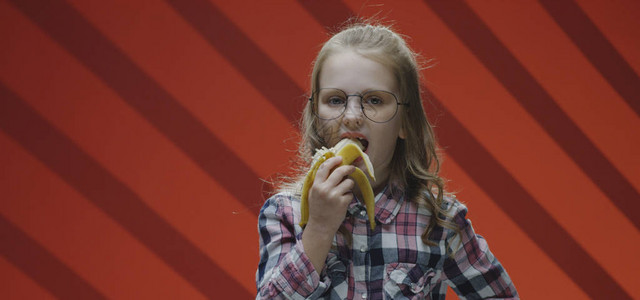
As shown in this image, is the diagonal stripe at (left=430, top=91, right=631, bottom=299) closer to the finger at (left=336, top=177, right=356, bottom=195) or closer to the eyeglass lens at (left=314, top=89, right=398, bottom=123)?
the eyeglass lens at (left=314, top=89, right=398, bottom=123)

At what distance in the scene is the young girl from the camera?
1200mm

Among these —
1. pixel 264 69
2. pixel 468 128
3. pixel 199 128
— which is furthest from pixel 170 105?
pixel 468 128

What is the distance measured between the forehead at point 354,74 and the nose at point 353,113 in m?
0.02

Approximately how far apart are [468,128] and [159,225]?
1215 mm

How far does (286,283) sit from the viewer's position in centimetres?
118

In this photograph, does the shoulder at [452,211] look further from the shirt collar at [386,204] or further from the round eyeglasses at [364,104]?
the round eyeglasses at [364,104]

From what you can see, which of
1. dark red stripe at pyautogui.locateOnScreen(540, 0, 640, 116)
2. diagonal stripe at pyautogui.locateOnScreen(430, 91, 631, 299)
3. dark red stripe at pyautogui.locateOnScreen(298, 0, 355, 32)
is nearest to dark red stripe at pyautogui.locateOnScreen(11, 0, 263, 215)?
dark red stripe at pyautogui.locateOnScreen(298, 0, 355, 32)

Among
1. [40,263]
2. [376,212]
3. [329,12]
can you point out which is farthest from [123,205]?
[376,212]

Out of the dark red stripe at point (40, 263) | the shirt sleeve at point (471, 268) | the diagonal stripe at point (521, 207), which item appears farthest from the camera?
the diagonal stripe at point (521, 207)

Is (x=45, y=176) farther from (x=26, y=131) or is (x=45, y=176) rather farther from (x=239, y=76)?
(x=239, y=76)

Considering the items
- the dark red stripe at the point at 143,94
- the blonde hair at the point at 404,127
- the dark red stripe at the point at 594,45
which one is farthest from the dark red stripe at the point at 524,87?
the blonde hair at the point at 404,127

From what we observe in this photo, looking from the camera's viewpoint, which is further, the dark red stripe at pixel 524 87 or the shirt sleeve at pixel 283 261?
the dark red stripe at pixel 524 87

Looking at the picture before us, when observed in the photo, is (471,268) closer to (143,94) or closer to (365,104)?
(365,104)

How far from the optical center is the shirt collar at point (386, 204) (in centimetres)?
136
